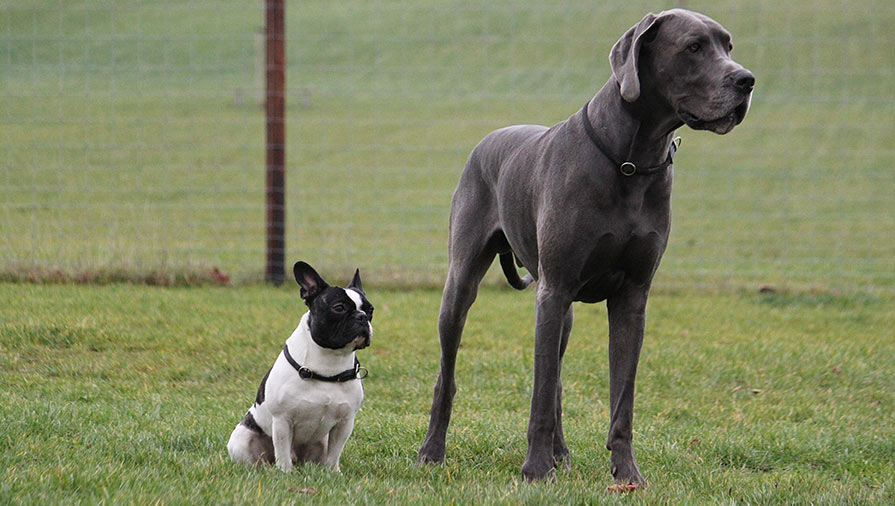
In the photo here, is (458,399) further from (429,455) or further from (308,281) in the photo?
(308,281)

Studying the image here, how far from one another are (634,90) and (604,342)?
441 centimetres

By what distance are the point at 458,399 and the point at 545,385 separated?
2352mm

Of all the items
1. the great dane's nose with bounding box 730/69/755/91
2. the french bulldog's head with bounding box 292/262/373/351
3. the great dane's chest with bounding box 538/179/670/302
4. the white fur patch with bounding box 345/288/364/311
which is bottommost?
the french bulldog's head with bounding box 292/262/373/351

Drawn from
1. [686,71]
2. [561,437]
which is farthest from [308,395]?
[686,71]

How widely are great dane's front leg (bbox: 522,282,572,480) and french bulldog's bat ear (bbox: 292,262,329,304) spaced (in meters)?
1.03

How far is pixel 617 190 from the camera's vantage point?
4.20 metres

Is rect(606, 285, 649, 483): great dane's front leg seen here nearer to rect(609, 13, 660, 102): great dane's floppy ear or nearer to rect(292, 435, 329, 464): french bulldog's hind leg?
rect(609, 13, 660, 102): great dane's floppy ear

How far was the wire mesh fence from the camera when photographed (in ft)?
36.3

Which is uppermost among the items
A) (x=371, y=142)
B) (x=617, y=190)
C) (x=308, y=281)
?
(x=617, y=190)

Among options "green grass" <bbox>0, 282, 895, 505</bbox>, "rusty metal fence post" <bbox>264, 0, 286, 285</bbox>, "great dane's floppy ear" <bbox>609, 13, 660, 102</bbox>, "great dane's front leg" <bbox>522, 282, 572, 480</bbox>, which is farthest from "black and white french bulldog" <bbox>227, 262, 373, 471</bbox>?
"rusty metal fence post" <bbox>264, 0, 286, 285</bbox>

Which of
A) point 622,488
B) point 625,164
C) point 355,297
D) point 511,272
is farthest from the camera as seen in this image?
point 511,272

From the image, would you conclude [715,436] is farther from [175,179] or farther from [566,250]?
[175,179]

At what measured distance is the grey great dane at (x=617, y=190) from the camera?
13.1ft

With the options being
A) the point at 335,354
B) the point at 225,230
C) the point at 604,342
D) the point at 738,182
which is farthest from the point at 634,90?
the point at 738,182
